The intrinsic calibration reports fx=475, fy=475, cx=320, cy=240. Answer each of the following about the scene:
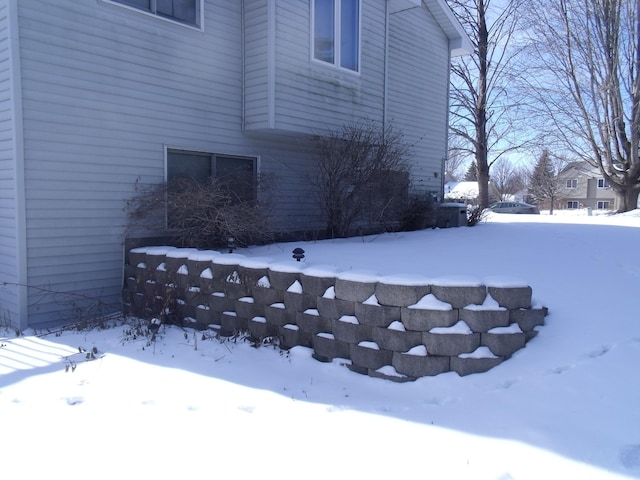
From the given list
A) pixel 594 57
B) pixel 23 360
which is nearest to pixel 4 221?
pixel 23 360

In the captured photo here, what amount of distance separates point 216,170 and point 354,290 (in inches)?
177

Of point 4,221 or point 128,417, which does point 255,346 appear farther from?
point 4,221

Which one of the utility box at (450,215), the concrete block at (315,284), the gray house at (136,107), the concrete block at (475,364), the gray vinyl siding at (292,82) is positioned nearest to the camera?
the concrete block at (475,364)

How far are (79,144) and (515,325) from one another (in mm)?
5615

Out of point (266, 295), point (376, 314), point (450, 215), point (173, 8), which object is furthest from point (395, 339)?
point (450, 215)

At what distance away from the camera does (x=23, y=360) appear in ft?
15.0

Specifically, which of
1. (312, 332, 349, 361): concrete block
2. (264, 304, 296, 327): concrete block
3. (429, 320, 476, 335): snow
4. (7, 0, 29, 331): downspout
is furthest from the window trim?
(429, 320, 476, 335): snow

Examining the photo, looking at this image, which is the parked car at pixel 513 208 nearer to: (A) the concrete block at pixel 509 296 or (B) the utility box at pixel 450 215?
(B) the utility box at pixel 450 215

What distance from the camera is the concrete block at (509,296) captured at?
3689mm

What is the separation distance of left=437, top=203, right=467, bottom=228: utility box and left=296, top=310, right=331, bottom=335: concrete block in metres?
8.83

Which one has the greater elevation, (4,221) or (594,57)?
(594,57)

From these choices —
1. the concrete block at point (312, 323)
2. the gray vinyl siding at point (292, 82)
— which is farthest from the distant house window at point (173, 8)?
the concrete block at point (312, 323)

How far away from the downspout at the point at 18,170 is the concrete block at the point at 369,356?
427cm

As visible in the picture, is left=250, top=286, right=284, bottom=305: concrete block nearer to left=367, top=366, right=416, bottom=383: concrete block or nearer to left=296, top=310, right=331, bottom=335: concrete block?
left=296, top=310, right=331, bottom=335: concrete block
